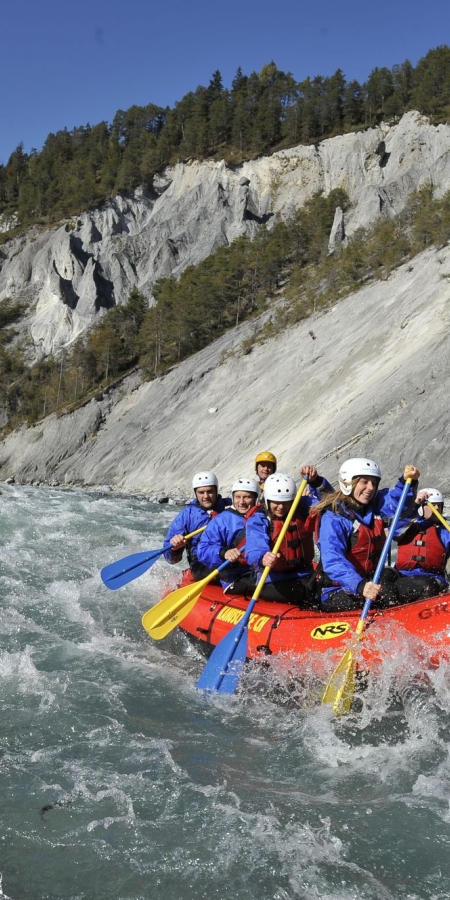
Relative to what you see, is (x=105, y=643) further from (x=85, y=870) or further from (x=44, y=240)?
(x=44, y=240)

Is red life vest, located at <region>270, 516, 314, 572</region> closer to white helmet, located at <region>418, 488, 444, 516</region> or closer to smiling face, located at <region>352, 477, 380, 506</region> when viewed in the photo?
smiling face, located at <region>352, 477, 380, 506</region>

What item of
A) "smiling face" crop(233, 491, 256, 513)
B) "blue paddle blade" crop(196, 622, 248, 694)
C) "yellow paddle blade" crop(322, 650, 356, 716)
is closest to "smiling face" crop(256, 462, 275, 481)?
"smiling face" crop(233, 491, 256, 513)

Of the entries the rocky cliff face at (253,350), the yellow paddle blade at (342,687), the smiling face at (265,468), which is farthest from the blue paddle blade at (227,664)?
the rocky cliff face at (253,350)

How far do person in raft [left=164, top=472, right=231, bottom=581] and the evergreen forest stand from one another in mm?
56469

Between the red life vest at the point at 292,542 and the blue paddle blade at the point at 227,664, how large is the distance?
97cm

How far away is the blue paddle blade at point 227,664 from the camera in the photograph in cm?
548

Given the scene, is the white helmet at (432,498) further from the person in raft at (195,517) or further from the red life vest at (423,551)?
the person in raft at (195,517)

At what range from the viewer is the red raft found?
491 centimetres

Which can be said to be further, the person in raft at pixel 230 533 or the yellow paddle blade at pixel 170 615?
the person in raft at pixel 230 533

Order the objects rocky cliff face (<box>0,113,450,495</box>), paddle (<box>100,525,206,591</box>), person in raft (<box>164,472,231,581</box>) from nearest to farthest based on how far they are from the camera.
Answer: person in raft (<box>164,472,231,581</box>) < paddle (<box>100,525,206,591</box>) < rocky cliff face (<box>0,113,450,495</box>)

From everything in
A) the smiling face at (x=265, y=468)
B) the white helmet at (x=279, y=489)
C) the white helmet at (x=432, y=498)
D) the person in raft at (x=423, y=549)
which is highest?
the white helmet at (x=279, y=489)

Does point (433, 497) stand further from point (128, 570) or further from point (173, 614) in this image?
point (128, 570)

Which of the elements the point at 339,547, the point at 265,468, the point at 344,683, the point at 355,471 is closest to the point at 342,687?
the point at 344,683

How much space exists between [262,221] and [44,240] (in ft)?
83.0
